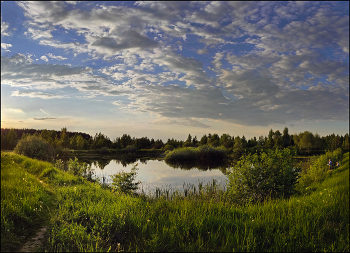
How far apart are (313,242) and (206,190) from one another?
7276 millimetres

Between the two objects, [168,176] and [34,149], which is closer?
[168,176]

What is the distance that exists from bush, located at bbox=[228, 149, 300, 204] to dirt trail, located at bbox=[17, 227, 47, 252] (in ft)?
21.6

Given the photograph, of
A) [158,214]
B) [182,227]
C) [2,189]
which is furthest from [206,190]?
[2,189]

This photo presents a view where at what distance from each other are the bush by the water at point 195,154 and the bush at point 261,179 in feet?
121

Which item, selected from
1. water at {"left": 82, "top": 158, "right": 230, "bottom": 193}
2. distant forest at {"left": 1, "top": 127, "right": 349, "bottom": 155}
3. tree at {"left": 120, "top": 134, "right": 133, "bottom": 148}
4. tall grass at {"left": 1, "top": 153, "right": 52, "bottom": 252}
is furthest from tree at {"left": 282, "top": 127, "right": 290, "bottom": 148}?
tall grass at {"left": 1, "top": 153, "right": 52, "bottom": 252}

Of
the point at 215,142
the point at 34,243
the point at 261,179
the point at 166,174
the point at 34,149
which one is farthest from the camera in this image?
the point at 215,142

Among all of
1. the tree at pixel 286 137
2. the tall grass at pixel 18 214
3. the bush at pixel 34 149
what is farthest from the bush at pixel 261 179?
the tree at pixel 286 137

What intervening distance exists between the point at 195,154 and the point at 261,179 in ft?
137

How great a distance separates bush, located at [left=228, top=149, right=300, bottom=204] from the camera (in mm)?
8766

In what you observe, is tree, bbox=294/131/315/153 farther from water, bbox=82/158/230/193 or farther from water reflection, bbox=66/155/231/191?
water, bbox=82/158/230/193

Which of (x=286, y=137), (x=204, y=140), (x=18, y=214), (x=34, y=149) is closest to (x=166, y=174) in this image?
(x=34, y=149)

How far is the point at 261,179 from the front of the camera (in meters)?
8.94

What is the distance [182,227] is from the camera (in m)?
4.69

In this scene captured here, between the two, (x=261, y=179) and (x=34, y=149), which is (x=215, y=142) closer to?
(x=34, y=149)
